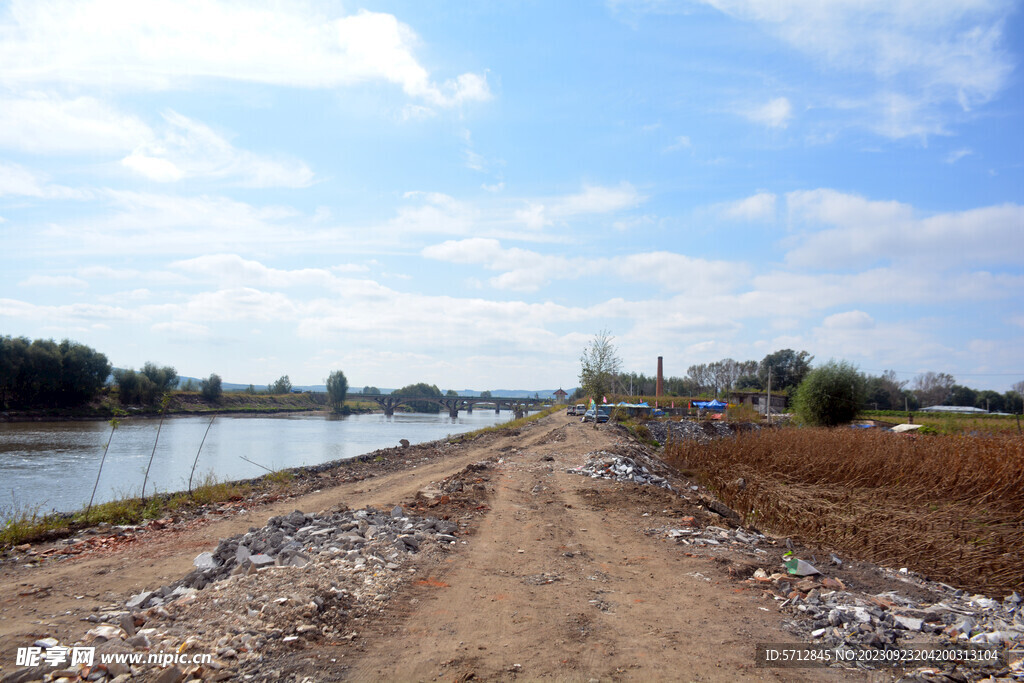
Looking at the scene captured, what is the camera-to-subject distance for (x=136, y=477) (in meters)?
23.0

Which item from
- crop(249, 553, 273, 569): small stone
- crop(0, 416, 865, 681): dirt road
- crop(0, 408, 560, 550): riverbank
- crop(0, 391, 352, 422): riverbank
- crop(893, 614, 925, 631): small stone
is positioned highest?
crop(249, 553, 273, 569): small stone

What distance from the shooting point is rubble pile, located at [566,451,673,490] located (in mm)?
14689

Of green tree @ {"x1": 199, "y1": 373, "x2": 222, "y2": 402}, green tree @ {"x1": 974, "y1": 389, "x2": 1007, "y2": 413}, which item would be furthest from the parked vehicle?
green tree @ {"x1": 974, "y1": 389, "x2": 1007, "y2": 413}

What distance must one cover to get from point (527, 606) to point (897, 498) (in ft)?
37.2

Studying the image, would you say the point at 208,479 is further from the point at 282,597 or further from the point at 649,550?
the point at 649,550

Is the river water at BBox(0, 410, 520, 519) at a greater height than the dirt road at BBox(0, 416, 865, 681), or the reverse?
the dirt road at BBox(0, 416, 865, 681)

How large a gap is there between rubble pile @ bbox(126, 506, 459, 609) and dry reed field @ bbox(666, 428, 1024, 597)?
654cm

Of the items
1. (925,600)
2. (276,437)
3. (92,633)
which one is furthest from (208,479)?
(276,437)

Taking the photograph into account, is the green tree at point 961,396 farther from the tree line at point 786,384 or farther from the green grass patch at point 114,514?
the green grass patch at point 114,514

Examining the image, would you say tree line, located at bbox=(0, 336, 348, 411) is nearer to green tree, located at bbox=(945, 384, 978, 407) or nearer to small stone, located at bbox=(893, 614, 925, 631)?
small stone, located at bbox=(893, 614, 925, 631)

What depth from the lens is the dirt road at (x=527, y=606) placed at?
4672 mm

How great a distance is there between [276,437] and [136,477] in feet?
80.2

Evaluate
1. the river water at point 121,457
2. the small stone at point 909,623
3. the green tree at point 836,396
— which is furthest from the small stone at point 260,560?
the green tree at point 836,396

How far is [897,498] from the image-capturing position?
43.3 ft
